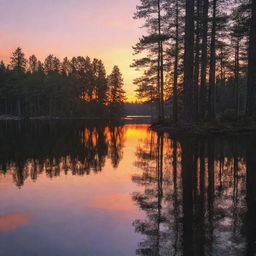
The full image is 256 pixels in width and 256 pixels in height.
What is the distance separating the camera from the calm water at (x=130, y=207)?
4.15 metres

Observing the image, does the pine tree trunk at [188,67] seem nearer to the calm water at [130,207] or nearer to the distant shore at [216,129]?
the distant shore at [216,129]

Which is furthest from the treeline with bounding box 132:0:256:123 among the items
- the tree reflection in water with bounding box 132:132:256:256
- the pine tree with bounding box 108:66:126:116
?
the pine tree with bounding box 108:66:126:116

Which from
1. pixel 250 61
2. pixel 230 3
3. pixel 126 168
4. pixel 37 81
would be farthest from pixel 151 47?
pixel 37 81

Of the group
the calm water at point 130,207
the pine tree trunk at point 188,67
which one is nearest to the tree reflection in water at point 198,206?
the calm water at point 130,207

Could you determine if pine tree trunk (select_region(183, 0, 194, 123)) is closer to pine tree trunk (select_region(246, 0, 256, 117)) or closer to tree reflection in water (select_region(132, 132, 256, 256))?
pine tree trunk (select_region(246, 0, 256, 117))

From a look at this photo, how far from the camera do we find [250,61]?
21.1 meters

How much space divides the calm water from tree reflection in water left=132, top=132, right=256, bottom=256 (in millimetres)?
15

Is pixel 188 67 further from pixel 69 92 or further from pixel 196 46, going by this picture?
pixel 69 92

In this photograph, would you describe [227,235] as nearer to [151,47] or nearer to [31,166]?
[31,166]

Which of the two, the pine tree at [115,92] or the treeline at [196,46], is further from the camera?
the pine tree at [115,92]

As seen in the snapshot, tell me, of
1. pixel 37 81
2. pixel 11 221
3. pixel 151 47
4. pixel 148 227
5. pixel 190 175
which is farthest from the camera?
pixel 37 81

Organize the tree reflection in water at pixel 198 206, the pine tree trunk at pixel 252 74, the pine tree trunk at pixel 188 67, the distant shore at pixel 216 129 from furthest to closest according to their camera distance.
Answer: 1. the pine tree trunk at pixel 252 74
2. the pine tree trunk at pixel 188 67
3. the distant shore at pixel 216 129
4. the tree reflection in water at pixel 198 206

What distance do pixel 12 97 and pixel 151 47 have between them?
69261 mm

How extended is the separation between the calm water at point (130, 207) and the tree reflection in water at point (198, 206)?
1cm
